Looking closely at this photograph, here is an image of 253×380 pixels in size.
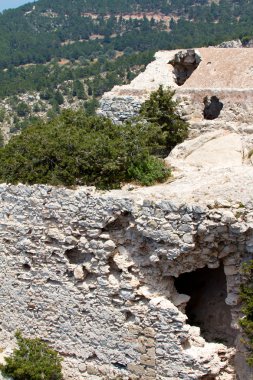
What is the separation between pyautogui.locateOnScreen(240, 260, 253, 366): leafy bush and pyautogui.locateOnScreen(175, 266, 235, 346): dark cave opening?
63.5 inches

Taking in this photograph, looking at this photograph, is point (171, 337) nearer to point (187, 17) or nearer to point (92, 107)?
point (92, 107)

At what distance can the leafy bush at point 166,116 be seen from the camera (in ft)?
58.9

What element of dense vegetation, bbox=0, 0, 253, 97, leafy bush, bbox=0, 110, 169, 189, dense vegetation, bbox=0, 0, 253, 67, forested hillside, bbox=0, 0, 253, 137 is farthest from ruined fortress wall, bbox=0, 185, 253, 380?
dense vegetation, bbox=0, 0, 253, 67

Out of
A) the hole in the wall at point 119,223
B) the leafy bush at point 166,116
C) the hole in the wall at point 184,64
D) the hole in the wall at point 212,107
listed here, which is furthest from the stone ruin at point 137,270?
the hole in the wall at point 184,64

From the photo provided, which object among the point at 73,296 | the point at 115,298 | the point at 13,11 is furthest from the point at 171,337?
the point at 13,11

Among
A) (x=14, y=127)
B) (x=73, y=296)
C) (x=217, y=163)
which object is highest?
(x=217, y=163)

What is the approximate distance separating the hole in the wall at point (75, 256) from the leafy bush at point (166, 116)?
19.5 ft

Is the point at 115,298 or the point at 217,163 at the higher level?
the point at 217,163

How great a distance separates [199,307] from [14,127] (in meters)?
56.9

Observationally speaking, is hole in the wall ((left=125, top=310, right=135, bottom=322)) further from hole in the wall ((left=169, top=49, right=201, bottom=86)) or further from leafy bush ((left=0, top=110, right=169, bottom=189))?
hole in the wall ((left=169, top=49, right=201, bottom=86))

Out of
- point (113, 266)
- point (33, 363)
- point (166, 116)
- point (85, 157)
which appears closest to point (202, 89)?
point (166, 116)

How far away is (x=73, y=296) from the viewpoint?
13188 mm

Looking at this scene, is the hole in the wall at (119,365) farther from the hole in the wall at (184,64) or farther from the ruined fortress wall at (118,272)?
the hole in the wall at (184,64)

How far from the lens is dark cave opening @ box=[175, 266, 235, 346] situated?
43.4 feet
